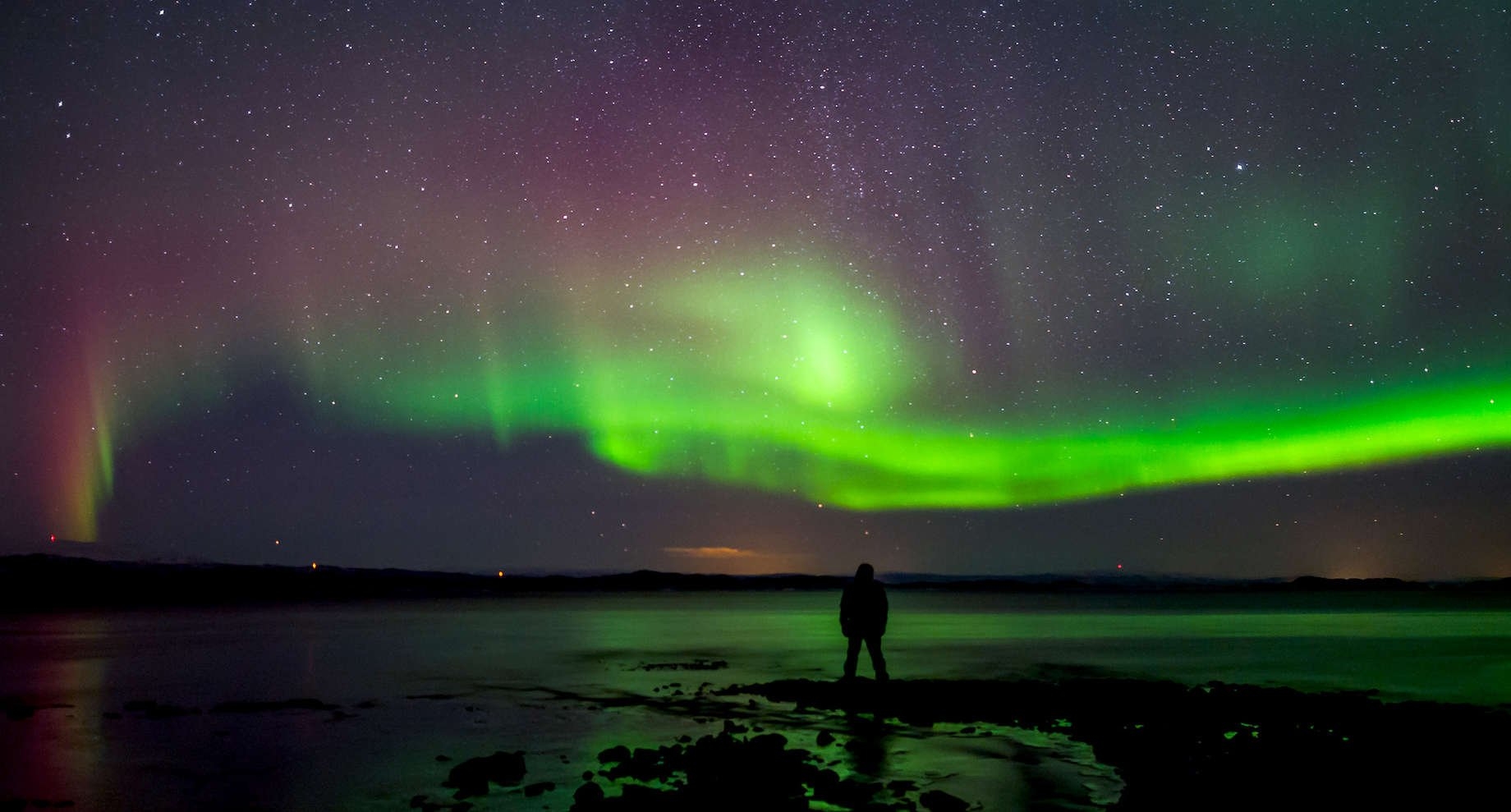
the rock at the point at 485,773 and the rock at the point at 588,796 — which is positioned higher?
the rock at the point at 588,796

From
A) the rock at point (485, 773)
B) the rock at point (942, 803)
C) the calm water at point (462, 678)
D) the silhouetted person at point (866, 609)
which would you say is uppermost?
the silhouetted person at point (866, 609)

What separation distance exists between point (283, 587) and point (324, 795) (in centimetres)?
18098

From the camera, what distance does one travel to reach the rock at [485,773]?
13.7 meters

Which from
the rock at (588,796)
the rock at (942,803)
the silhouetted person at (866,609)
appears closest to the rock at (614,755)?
the rock at (588,796)

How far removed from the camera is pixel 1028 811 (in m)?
11.9

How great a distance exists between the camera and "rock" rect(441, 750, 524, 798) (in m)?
13.7

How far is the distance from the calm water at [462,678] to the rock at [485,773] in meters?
0.35

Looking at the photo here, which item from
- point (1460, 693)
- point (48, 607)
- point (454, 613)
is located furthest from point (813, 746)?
point (48, 607)

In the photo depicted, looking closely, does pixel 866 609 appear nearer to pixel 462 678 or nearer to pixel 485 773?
pixel 485 773

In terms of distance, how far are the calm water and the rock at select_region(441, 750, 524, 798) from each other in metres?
0.35

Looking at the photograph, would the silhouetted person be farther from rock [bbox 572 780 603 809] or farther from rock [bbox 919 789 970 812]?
rock [bbox 572 780 603 809]

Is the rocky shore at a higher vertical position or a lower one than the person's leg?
lower

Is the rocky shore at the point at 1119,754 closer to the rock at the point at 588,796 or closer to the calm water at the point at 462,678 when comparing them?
the rock at the point at 588,796

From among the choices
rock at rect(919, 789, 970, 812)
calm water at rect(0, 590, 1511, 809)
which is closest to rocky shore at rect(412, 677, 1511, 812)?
rock at rect(919, 789, 970, 812)
